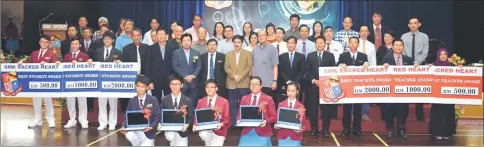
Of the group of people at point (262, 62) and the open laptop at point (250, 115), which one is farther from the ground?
the group of people at point (262, 62)

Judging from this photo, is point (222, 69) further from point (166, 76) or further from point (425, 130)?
point (425, 130)

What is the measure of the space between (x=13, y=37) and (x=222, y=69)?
8.55m

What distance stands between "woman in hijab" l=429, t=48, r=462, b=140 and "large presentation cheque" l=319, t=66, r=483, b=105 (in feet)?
0.92

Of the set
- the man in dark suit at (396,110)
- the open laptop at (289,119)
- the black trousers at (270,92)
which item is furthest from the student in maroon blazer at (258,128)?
the man in dark suit at (396,110)

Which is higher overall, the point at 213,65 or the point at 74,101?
the point at 213,65

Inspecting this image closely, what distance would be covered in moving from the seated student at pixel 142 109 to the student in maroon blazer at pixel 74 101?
7.63ft

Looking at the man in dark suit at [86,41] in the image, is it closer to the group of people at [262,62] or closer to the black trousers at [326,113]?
the group of people at [262,62]

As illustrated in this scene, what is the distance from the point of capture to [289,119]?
658 cm

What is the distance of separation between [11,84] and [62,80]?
0.73 m

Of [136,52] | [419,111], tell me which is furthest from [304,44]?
[136,52]

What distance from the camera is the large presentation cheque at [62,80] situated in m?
8.97

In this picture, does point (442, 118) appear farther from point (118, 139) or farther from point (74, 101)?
point (74, 101)

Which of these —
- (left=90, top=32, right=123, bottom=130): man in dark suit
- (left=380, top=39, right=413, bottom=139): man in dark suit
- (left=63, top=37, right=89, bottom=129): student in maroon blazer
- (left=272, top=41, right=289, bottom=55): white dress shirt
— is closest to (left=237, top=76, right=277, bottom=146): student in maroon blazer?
(left=272, top=41, right=289, bottom=55): white dress shirt

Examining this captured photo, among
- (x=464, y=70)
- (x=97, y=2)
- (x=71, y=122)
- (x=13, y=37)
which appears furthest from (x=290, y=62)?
(x=13, y=37)
